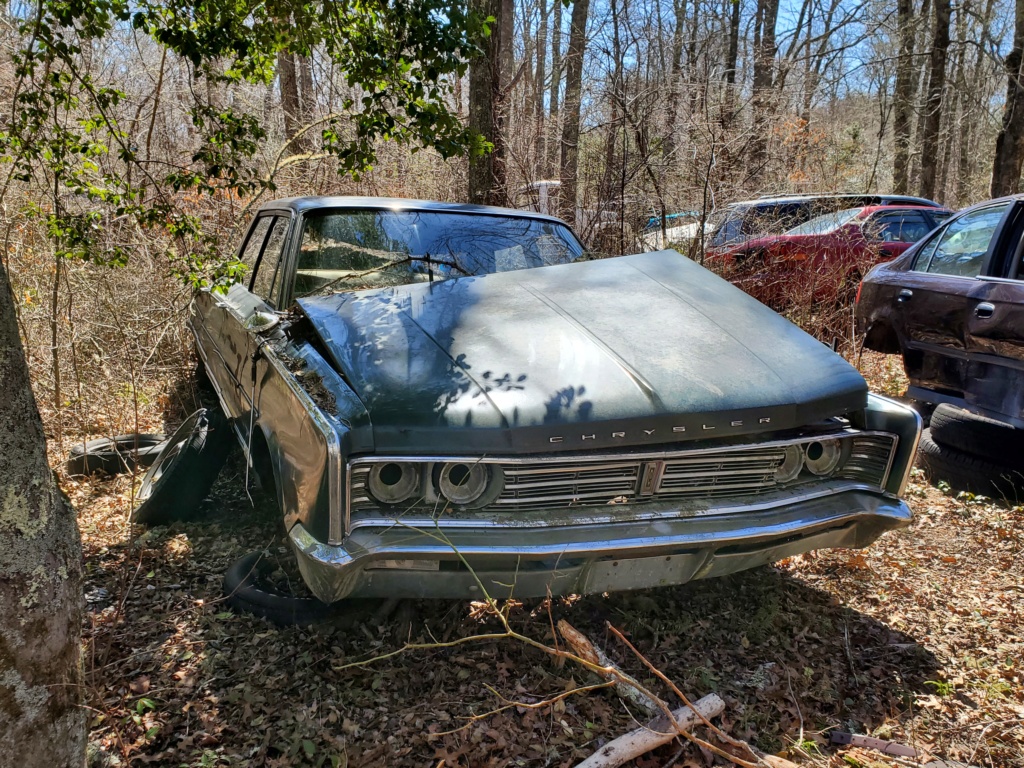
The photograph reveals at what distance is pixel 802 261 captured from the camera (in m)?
7.27

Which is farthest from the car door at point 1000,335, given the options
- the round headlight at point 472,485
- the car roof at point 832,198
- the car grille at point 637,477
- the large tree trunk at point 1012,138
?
the large tree trunk at point 1012,138

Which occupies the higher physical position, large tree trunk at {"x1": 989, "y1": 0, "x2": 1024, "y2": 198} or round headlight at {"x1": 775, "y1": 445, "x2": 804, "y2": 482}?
large tree trunk at {"x1": 989, "y1": 0, "x2": 1024, "y2": 198}

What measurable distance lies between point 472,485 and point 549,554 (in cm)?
33

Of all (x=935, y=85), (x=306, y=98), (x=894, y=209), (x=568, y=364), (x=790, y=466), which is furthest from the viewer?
(x=935, y=85)

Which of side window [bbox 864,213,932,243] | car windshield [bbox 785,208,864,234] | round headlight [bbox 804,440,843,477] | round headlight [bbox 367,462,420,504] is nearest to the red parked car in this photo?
car windshield [bbox 785,208,864,234]

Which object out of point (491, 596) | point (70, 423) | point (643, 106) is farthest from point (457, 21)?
point (643, 106)

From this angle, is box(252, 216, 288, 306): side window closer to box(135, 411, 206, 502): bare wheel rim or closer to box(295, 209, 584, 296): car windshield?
box(295, 209, 584, 296): car windshield

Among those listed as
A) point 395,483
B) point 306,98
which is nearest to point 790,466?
point 395,483

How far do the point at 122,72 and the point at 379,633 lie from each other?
27.3 ft

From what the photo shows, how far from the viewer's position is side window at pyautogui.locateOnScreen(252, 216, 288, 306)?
365 centimetres

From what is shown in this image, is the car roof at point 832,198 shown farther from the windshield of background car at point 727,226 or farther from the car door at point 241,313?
the car door at point 241,313

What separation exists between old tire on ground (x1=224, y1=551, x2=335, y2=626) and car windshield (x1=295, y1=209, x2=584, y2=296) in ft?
4.19

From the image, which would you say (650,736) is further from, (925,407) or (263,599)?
(925,407)

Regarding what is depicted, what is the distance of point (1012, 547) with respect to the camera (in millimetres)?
3617
